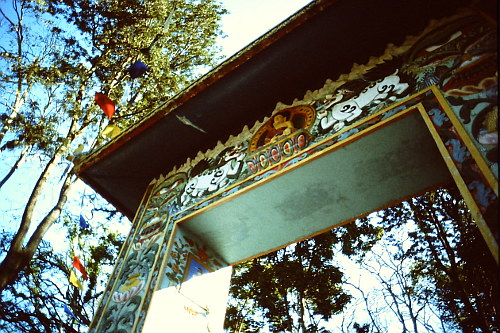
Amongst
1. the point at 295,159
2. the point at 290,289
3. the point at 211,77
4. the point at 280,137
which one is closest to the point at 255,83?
the point at 211,77

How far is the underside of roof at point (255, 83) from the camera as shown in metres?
2.84

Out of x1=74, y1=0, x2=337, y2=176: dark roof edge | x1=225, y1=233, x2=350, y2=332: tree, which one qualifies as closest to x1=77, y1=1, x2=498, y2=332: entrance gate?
x1=74, y1=0, x2=337, y2=176: dark roof edge

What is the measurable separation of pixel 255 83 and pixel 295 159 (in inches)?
43.3

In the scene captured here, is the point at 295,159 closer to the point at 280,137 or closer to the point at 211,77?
the point at 280,137

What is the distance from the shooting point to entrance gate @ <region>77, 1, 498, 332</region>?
214 cm

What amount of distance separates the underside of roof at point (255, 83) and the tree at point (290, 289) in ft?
25.2

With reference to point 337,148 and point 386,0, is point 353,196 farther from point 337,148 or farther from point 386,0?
point 386,0

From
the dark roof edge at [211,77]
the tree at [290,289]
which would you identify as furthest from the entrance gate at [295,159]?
the tree at [290,289]

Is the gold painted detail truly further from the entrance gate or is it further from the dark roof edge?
the dark roof edge

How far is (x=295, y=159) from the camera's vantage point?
9.09 ft

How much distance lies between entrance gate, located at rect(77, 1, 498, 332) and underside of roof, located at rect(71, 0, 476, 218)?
0.02m

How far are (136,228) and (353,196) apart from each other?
236 centimetres

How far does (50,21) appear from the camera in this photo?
841 cm

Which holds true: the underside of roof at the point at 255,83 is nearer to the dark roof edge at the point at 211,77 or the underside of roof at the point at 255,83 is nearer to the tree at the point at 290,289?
the dark roof edge at the point at 211,77
